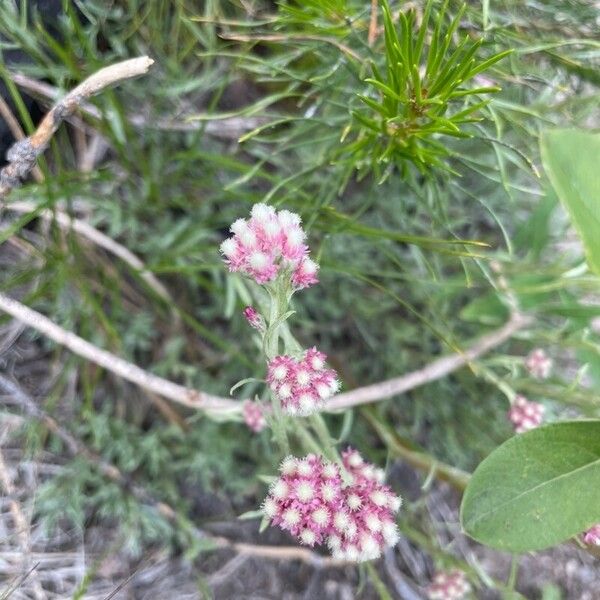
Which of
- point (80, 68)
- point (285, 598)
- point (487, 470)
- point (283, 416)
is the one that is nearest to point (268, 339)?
point (283, 416)

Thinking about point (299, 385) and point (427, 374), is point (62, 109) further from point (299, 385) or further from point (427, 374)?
point (427, 374)

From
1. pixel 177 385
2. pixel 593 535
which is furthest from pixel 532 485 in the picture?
pixel 177 385

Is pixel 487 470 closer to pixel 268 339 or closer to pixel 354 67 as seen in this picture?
pixel 268 339

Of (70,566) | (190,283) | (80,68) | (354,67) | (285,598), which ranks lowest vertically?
(285,598)

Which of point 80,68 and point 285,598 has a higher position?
point 80,68

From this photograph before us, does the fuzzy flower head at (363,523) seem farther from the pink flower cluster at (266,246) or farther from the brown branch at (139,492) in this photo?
the brown branch at (139,492)

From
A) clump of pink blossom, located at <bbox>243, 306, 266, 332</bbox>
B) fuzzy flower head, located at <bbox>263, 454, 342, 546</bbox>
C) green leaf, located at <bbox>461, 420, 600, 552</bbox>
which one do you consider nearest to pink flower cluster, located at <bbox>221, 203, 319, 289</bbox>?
clump of pink blossom, located at <bbox>243, 306, 266, 332</bbox>
